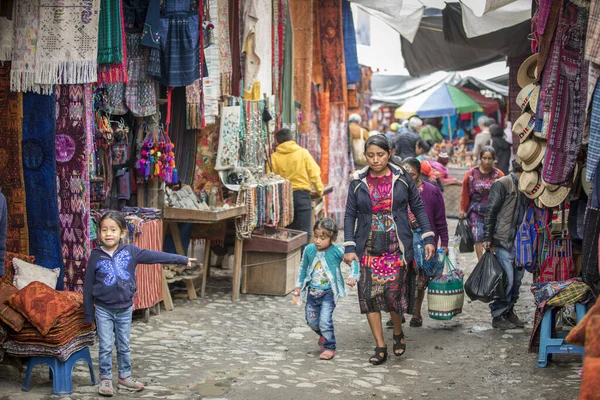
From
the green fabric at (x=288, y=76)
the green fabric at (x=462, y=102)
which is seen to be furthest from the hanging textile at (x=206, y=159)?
the green fabric at (x=462, y=102)

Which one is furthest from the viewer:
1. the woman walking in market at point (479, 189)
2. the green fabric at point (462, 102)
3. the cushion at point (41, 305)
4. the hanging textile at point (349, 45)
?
the green fabric at point (462, 102)

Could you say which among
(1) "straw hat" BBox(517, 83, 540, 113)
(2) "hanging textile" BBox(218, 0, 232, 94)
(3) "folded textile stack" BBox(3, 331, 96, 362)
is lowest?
(3) "folded textile stack" BBox(3, 331, 96, 362)

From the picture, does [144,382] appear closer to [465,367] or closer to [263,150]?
[465,367]

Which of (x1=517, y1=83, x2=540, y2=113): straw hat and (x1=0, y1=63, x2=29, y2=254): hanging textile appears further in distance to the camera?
(x1=517, y1=83, x2=540, y2=113): straw hat

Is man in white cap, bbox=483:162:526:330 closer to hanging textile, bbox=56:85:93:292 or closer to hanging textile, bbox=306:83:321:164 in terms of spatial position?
hanging textile, bbox=56:85:93:292

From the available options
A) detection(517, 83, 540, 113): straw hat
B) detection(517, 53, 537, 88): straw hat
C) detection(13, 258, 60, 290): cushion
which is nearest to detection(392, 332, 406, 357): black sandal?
detection(517, 83, 540, 113): straw hat

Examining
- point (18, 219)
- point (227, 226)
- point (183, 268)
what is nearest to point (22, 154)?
point (18, 219)

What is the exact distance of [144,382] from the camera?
6.05m

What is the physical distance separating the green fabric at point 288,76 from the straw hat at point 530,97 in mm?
5286

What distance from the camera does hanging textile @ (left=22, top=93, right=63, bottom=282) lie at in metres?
6.64

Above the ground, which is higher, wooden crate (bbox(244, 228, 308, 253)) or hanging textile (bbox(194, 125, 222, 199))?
hanging textile (bbox(194, 125, 222, 199))

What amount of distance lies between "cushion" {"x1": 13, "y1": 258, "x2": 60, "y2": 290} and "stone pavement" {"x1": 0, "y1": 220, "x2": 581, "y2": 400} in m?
0.62

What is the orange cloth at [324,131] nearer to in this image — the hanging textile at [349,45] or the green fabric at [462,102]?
the hanging textile at [349,45]

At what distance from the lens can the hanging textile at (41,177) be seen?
6637 mm
